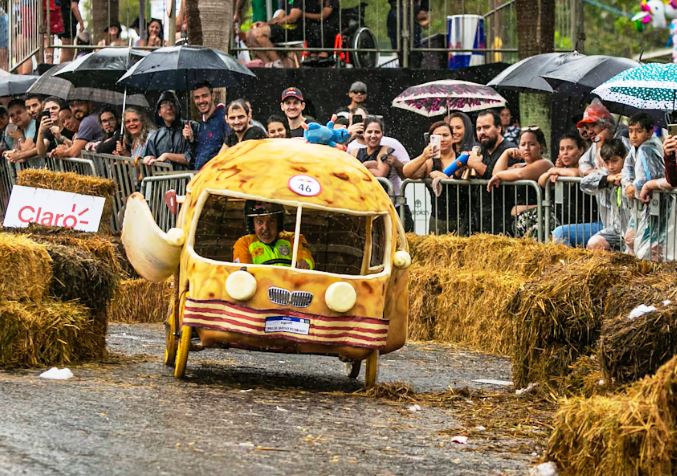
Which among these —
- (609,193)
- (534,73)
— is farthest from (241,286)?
(534,73)

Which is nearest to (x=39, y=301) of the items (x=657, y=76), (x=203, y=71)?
(x=657, y=76)

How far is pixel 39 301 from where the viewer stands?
41.9 feet

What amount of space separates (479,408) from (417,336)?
608 centimetres

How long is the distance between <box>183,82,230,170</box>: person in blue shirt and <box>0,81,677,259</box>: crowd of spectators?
1 centimetres

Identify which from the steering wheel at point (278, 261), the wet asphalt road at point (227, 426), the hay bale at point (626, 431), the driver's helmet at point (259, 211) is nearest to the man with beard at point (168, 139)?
the wet asphalt road at point (227, 426)

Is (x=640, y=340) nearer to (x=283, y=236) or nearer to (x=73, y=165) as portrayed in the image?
(x=283, y=236)

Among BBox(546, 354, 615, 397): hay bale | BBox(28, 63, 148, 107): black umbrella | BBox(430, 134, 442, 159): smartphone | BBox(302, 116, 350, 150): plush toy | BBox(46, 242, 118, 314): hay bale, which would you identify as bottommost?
BBox(546, 354, 615, 397): hay bale

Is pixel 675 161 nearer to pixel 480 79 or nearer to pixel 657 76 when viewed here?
pixel 657 76

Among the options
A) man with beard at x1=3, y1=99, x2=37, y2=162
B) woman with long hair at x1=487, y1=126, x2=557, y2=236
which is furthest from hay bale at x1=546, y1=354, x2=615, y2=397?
man with beard at x1=3, y1=99, x2=37, y2=162

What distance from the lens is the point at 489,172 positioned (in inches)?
703

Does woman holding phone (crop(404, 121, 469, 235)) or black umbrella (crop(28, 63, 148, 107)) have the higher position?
black umbrella (crop(28, 63, 148, 107))

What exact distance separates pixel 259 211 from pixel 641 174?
3771 mm

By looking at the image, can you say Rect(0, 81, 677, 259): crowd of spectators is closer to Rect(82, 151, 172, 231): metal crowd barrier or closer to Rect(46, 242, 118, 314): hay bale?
Rect(82, 151, 172, 231): metal crowd barrier

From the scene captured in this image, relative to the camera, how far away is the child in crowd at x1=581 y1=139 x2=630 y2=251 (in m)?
15.6
